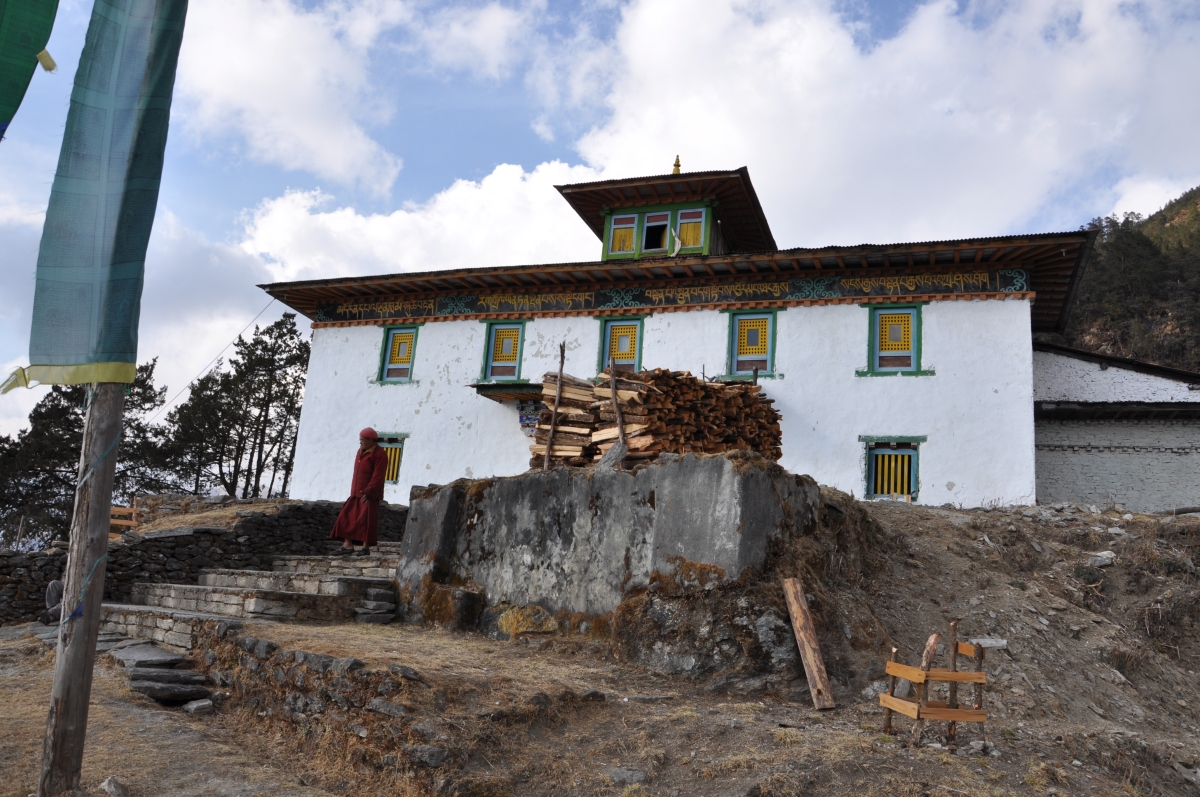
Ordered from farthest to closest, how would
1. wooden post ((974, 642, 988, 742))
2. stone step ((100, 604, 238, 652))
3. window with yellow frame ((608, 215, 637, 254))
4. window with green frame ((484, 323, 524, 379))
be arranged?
window with yellow frame ((608, 215, 637, 254)), window with green frame ((484, 323, 524, 379)), stone step ((100, 604, 238, 652)), wooden post ((974, 642, 988, 742))

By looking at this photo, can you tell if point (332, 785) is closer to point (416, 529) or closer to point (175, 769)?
point (175, 769)

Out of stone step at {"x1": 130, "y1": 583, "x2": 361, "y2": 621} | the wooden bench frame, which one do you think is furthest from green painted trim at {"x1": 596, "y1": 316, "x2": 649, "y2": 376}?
the wooden bench frame

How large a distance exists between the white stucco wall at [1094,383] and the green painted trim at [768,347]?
18.8 feet

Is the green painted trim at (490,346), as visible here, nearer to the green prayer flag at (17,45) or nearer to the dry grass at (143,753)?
the dry grass at (143,753)

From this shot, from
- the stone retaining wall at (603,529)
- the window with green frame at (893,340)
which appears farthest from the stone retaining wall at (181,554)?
the window with green frame at (893,340)

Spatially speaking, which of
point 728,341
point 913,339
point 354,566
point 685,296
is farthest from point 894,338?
point 354,566

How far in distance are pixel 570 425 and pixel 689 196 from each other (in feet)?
33.2

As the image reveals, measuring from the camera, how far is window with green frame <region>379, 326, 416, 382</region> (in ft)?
65.3

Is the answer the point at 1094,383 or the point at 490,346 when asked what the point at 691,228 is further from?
the point at 1094,383

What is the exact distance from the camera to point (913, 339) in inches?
643

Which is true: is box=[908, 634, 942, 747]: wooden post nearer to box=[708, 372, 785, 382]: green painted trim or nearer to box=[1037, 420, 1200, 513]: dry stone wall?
box=[708, 372, 785, 382]: green painted trim

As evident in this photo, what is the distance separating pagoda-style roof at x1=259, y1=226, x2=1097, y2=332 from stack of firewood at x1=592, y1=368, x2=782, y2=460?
17.9 feet

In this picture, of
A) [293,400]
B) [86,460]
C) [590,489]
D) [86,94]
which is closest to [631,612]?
[590,489]

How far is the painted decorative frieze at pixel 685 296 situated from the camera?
16188mm
